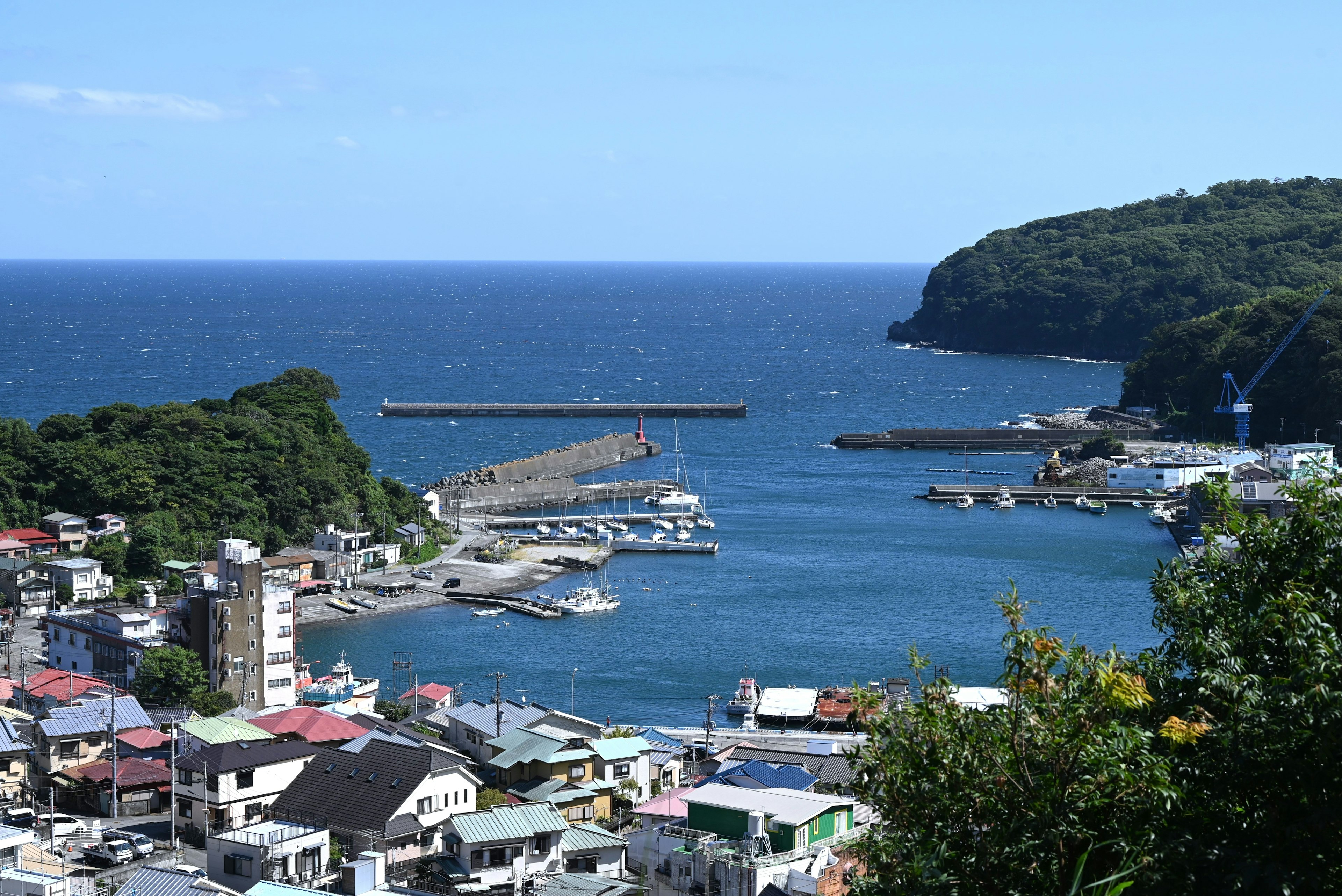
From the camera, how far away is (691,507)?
37.8 meters

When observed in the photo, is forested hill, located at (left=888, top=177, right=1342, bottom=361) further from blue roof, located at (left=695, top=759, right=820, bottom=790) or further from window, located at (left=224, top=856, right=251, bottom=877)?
window, located at (left=224, top=856, right=251, bottom=877)

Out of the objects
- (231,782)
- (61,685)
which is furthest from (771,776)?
(61,685)

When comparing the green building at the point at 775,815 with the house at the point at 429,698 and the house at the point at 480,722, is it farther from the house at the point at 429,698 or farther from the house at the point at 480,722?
the house at the point at 429,698

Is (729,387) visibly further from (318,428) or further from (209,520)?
(209,520)

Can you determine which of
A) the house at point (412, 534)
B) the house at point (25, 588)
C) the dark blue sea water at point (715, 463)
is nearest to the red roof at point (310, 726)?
the dark blue sea water at point (715, 463)

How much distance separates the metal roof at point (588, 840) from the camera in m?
12.3

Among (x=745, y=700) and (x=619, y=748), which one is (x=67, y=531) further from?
(x=619, y=748)

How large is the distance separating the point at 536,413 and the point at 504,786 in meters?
43.2

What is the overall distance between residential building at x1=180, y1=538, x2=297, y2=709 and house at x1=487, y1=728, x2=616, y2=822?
550 centimetres

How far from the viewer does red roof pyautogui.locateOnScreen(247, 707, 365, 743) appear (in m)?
15.2

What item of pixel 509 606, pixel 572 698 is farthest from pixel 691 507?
pixel 572 698

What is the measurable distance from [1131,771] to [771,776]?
28.0 feet

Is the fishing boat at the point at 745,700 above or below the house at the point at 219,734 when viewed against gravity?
below

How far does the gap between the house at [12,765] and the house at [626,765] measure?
547cm
